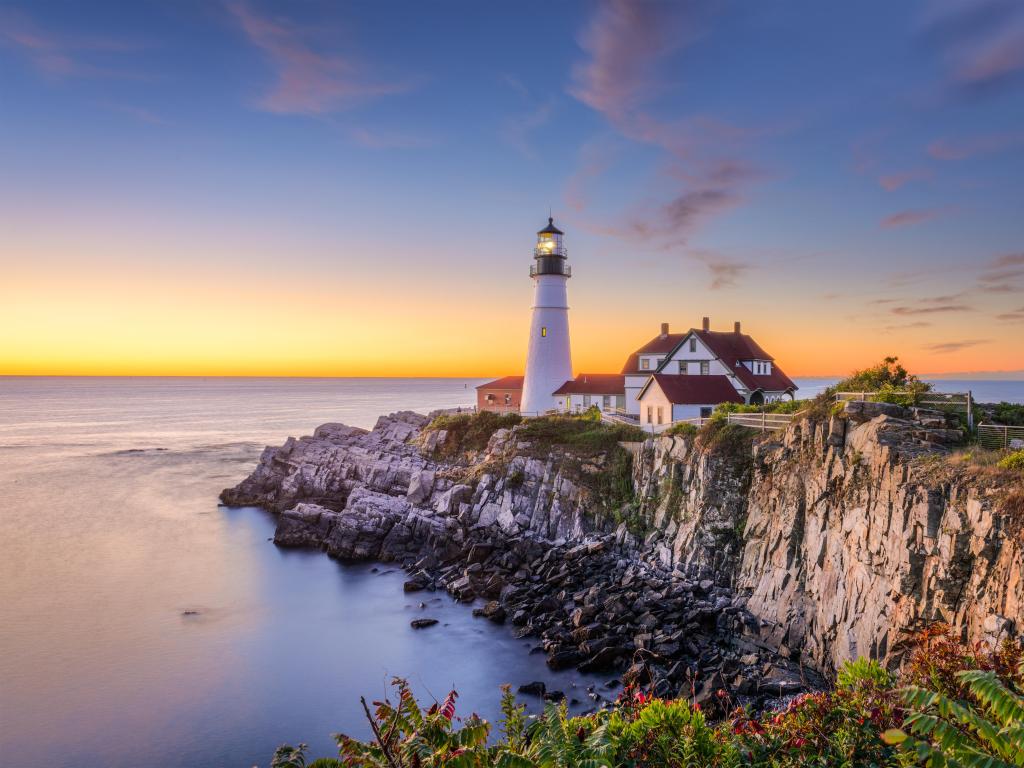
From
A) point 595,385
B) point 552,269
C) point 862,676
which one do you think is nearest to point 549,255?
point 552,269

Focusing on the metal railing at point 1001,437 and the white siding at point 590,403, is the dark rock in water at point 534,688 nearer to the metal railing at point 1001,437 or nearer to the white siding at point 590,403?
the metal railing at point 1001,437

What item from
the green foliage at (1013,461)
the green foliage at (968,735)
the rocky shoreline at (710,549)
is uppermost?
the green foliage at (1013,461)

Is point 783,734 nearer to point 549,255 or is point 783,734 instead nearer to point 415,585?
point 415,585

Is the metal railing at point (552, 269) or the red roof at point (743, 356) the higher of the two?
the metal railing at point (552, 269)

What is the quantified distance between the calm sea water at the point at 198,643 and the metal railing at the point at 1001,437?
12871mm

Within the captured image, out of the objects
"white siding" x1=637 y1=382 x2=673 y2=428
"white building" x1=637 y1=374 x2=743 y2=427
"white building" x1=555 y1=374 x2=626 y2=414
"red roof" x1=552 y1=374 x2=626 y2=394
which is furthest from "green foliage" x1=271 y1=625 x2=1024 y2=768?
"red roof" x1=552 y1=374 x2=626 y2=394

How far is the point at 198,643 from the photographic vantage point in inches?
954

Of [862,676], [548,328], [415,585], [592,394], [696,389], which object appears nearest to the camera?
[862,676]

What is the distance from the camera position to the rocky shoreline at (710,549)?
15.6 metres

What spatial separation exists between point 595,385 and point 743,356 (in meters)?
11.6

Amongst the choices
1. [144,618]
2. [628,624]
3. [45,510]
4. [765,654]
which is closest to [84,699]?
[144,618]

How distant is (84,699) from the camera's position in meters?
20.1

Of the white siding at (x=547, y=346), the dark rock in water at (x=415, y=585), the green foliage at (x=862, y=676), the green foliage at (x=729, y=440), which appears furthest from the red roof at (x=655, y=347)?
the green foliage at (x=862, y=676)

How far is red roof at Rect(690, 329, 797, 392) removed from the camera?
4066 centimetres
